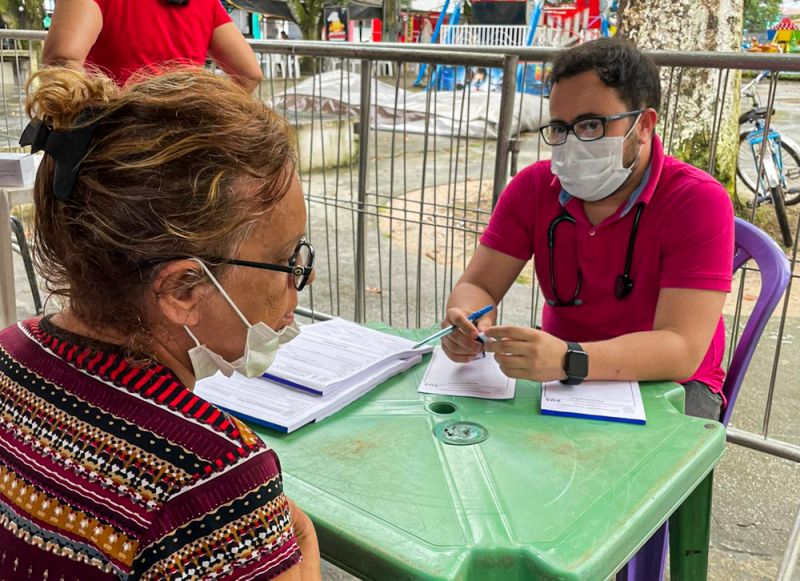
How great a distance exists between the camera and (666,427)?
145cm

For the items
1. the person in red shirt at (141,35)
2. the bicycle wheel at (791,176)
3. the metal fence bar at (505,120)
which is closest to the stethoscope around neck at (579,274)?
the metal fence bar at (505,120)

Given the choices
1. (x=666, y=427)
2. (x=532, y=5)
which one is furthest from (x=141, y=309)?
(x=532, y=5)

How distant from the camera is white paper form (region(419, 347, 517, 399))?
1.63 m

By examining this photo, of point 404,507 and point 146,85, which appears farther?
point 404,507

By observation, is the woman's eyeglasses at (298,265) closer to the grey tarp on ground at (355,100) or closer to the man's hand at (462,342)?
the man's hand at (462,342)

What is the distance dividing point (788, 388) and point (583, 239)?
218 cm

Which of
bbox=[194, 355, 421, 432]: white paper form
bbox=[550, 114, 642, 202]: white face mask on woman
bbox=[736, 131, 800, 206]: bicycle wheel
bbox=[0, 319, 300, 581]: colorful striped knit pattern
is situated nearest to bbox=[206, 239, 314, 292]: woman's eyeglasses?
bbox=[0, 319, 300, 581]: colorful striped knit pattern

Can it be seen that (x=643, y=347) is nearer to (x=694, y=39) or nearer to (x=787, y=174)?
(x=694, y=39)

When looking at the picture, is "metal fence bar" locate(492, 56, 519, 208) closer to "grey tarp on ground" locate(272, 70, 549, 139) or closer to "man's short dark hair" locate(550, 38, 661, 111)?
"grey tarp on ground" locate(272, 70, 549, 139)

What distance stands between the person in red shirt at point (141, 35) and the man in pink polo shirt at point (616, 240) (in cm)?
124

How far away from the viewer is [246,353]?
120 cm

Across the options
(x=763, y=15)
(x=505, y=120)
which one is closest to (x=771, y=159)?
(x=505, y=120)

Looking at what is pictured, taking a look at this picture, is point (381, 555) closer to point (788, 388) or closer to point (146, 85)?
point (146, 85)

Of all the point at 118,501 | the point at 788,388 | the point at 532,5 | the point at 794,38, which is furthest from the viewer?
the point at 532,5
